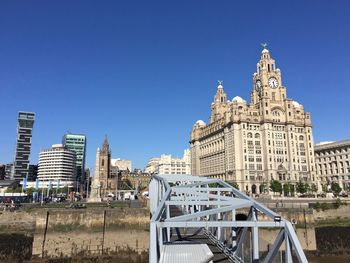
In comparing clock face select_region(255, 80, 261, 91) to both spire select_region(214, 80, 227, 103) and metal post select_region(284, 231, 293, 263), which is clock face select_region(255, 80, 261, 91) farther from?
metal post select_region(284, 231, 293, 263)

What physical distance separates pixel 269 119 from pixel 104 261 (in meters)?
124

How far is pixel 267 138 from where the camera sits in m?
156

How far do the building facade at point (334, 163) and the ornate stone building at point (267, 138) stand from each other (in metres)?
20.7

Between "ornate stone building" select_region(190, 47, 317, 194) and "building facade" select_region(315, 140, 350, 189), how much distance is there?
68.0 ft

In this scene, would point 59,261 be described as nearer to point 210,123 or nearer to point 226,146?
point 226,146

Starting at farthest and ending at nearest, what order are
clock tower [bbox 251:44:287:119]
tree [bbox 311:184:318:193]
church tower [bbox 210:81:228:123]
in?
church tower [bbox 210:81:228:123], clock tower [bbox 251:44:287:119], tree [bbox 311:184:318:193]

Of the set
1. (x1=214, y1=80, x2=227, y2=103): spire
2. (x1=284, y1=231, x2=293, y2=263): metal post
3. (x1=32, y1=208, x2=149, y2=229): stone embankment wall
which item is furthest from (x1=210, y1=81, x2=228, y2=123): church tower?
(x1=284, y1=231, x2=293, y2=263): metal post

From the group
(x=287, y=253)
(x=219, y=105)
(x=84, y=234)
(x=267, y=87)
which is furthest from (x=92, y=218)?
(x=219, y=105)

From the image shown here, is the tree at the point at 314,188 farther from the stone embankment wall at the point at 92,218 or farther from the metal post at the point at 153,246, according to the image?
the metal post at the point at 153,246

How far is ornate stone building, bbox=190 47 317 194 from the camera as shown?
154750mm

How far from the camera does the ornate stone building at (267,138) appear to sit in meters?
155

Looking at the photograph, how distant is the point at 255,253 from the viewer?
784 inches

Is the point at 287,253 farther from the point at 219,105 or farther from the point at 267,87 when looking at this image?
the point at 219,105

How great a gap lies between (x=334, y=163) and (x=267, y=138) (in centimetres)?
5091
